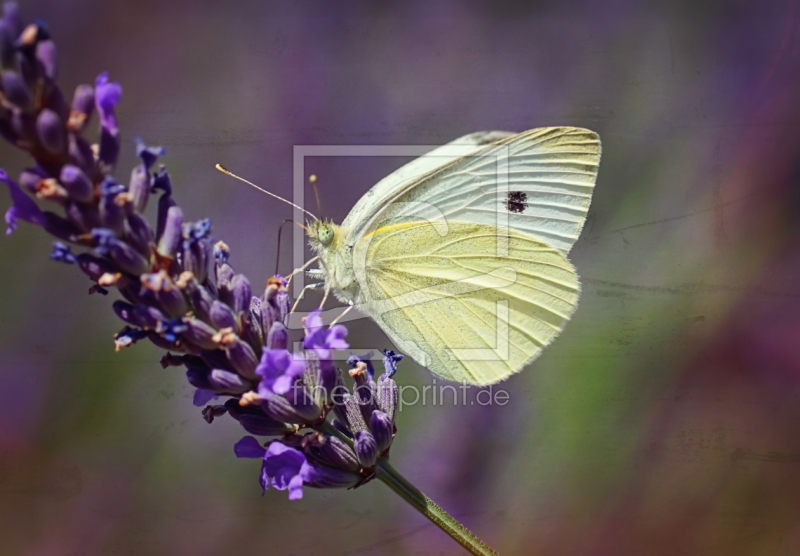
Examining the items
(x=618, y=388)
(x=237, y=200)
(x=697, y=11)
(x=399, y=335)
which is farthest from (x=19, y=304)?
(x=697, y=11)

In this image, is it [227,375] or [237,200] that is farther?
[237,200]

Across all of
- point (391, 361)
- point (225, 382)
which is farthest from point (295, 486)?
point (391, 361)

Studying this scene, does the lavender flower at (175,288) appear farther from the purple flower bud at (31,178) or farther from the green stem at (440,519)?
the green stem at (440,519)

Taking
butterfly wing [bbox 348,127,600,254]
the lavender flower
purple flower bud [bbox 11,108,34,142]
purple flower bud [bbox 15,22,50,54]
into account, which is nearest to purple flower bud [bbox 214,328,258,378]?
the lavender flower

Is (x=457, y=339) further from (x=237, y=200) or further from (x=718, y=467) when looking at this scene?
(x=718, y=467)

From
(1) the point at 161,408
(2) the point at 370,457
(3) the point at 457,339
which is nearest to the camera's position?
(2) the point at 370,457

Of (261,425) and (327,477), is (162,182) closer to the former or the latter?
(261,425)
